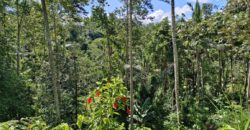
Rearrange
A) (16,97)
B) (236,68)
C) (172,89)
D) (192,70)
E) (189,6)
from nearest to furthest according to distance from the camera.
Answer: (16,97)
(189,6)
(172,89)
(192,70)
(236,68)

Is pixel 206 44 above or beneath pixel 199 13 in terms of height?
beneath

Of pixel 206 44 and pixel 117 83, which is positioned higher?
pixel 206 44

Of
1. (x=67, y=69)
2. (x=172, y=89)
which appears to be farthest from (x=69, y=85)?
(x=172, y=89)

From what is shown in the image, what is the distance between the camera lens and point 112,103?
496 centimetres

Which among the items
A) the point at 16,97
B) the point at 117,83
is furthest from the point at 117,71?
the point at 117,83

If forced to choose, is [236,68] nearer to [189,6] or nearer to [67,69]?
[189,6]

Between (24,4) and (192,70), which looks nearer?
(24,4)

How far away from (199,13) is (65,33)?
31.7 feet

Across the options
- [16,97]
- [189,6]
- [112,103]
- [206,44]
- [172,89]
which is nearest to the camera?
[112,103]

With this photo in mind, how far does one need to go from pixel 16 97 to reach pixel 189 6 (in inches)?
481

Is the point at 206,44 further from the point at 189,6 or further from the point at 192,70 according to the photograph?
the point at 192,70

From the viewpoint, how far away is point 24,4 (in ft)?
75.7

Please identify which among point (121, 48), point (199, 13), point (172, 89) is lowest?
point (172, 89)

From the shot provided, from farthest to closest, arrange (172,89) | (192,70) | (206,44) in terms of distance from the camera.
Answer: (192,70) → (172,89) → (206,44)
